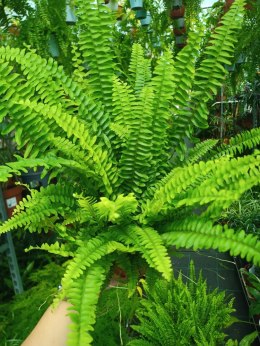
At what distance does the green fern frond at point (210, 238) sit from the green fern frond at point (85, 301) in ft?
0.44

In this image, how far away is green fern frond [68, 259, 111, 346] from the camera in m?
0.49

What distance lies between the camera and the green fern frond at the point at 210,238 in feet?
1.66

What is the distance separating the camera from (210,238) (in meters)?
0.55

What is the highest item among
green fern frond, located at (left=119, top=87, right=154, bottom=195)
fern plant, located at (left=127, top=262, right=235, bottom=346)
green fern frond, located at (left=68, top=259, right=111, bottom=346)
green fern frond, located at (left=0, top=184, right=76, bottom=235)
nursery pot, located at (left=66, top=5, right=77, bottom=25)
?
nursery pot, located at (left=66, top=5, right=77, bottom=25)

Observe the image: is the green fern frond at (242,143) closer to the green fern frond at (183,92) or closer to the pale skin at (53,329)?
the green fern frond at (183,92)

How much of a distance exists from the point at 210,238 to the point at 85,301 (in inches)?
8.7

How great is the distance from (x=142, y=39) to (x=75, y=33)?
58 cm

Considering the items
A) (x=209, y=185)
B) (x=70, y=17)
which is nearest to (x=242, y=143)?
(x=209, y=185)

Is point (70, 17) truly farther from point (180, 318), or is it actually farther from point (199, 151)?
point (180, 318)

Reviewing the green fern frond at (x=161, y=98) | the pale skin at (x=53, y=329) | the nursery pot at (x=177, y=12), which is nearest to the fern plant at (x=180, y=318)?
the pale skin at (x=53, y=329)

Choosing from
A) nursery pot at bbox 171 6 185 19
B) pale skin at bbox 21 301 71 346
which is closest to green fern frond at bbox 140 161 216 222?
pale skin at bbox 21 301 71 346

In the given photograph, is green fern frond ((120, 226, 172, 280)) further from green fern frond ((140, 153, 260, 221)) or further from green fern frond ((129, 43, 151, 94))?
green fern frond ((129, 43, 151, 94))

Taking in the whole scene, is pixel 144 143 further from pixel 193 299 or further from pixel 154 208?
pixel 193 299

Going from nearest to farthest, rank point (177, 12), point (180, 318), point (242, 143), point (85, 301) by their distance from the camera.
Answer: point (85, 301), point (242, 143), point (180, 318), point (177, 12)
